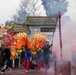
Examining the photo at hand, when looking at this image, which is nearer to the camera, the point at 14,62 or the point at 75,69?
the point at 75,69

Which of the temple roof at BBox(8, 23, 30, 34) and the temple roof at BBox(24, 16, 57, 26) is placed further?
the temple roof at BBox(24, 16, 57, 26)

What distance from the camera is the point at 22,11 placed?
165ft

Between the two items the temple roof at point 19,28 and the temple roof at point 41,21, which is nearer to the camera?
the temple roof at point 19,28

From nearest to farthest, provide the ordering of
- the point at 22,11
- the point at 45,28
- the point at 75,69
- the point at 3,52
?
the point at 75,69 → the point at 3,52 → the point at 45,28 → the point at 22,11

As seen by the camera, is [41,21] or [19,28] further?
[41,21]

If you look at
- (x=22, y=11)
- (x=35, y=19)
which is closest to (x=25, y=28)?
(x=35, y=19)

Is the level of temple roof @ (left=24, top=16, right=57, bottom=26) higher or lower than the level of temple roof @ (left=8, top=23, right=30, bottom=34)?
higher

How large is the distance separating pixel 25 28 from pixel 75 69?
55.9 ft

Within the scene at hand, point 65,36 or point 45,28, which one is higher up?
point 45,28

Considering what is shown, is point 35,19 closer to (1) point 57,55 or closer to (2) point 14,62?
(2) point 14,62

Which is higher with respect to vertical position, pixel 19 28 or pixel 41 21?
pixel 41 21

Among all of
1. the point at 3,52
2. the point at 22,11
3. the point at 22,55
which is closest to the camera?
the point at 3,52

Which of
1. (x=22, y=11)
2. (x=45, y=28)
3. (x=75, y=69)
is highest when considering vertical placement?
(x=22, y=11)

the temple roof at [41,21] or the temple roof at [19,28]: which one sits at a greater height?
the temple roof at [41,21]
